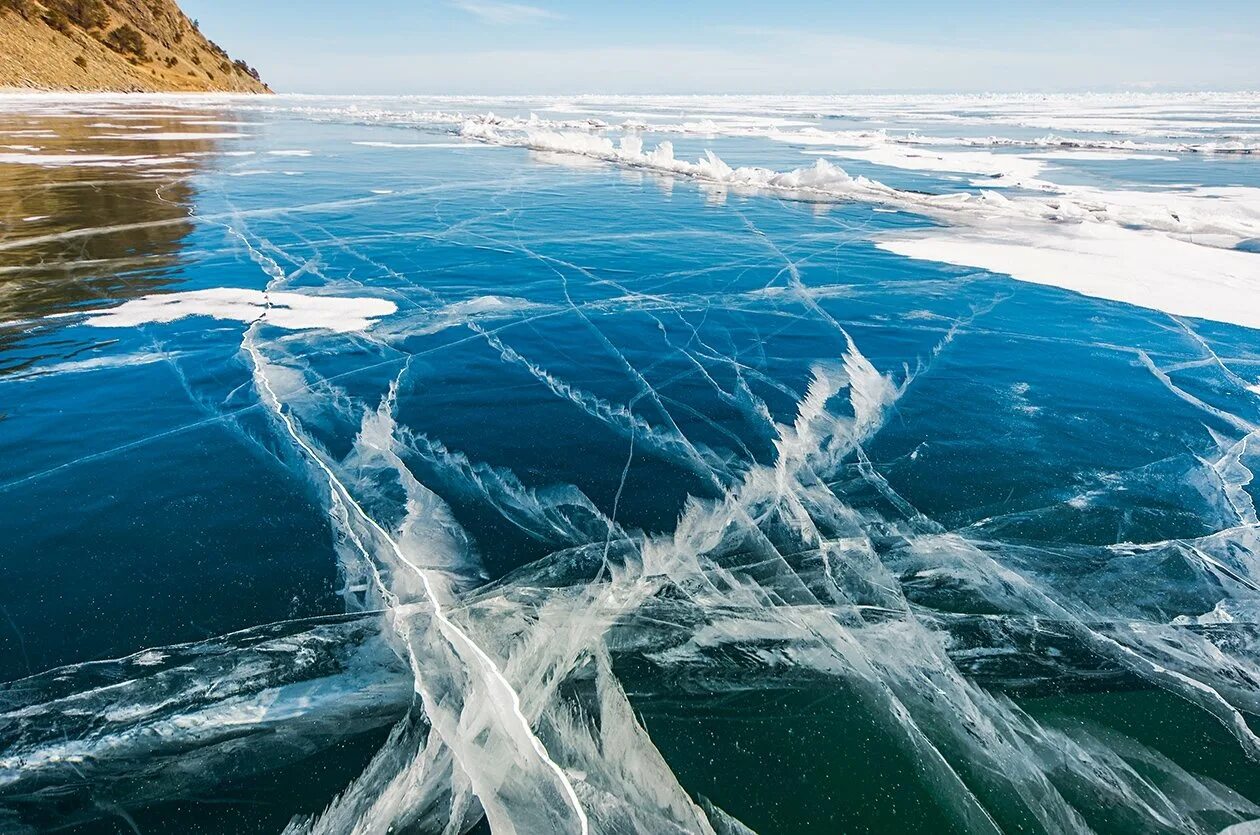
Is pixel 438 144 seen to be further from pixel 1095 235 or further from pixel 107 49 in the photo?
pixel 107 49

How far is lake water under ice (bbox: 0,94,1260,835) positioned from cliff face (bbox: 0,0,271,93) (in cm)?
6620

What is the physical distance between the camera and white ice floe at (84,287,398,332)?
732 cm

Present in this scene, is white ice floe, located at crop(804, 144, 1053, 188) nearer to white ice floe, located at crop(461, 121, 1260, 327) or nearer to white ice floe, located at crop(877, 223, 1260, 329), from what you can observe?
white ice floe, located at crop(461, 121, 1260, 327)

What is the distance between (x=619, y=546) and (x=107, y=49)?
88.2 metres

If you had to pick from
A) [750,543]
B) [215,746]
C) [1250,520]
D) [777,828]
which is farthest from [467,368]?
[1250,520]

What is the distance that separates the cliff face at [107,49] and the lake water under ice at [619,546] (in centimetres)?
6620

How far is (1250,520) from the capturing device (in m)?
4.32

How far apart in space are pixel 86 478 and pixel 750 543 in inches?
171

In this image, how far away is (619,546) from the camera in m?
3.96

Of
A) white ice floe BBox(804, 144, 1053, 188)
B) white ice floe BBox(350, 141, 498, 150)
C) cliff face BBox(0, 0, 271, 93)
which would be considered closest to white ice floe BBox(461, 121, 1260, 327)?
white ice floe BBox(804, 144, 1053, 188)

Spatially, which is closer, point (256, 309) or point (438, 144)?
point (256, 309)

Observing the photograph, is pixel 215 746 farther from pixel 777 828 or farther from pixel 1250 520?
pixel 1250 520

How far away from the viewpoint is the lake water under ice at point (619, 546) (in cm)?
262

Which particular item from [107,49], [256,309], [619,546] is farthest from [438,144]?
[107,49]
